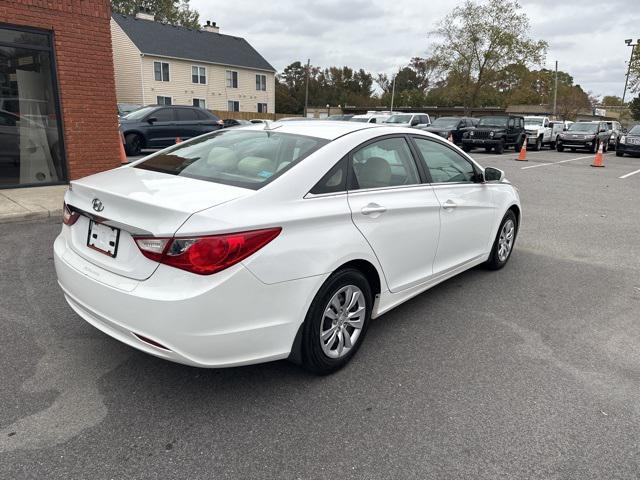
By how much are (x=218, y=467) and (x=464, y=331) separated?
2.27 m

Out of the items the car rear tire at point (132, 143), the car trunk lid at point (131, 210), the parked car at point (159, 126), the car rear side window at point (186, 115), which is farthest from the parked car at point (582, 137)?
the car trunk lid at point (131, 210)

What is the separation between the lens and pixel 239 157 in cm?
336

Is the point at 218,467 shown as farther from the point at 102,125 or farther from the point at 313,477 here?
the point at 102,125

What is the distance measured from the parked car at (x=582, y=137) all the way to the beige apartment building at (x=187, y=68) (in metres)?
27.7

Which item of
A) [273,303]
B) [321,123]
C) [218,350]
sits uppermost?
[321,123]

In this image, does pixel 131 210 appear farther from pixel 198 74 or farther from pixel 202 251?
pixel 198 74

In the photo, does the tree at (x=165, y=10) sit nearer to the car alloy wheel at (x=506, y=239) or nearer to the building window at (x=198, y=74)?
the building window at (x=198, y=74)

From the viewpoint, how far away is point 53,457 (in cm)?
236

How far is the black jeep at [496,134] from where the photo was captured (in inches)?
863

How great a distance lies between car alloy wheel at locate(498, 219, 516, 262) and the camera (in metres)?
5.27

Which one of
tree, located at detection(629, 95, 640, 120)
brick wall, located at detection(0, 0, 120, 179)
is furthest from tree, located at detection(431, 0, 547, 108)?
brick wall, located at detection(0, 0, 120, 179)

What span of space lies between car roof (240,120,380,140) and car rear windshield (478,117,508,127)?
21.2 metres

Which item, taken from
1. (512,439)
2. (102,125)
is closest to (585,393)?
(512,439)

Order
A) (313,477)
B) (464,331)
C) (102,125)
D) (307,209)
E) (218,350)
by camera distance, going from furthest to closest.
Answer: (102,125) < (464,331) < (307,209) < (218,350) < (313,477)
